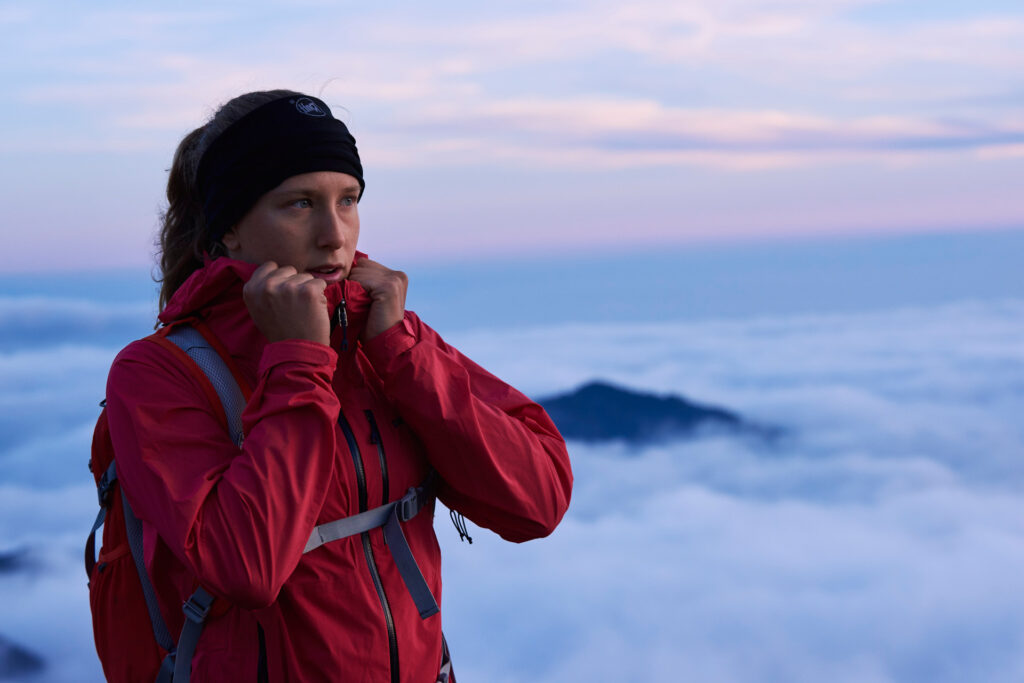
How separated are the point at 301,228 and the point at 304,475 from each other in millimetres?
731

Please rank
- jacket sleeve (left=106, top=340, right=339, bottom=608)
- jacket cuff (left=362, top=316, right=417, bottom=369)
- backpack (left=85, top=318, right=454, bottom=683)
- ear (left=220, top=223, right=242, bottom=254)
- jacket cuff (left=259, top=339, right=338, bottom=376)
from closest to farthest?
jacket sleeve (left=106, top=340, right=339, bottom=608) → jacket cuff (left=259, top=339, right=338, bottom=376) → backpack (left=85, top=318, right=454, bottom=683) → jacket cuff (left=362, top=316, right=417, bottom=369) → ear (left=220, top=223, right=242, bottom=254)

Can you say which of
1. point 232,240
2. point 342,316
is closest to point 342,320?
point 342,316

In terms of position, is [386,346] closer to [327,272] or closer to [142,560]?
[327,272]

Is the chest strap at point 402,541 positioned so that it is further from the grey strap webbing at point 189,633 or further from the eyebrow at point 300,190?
the eyebrow at point 300,190

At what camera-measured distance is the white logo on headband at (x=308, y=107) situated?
2654mm

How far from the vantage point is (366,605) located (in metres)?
2.41

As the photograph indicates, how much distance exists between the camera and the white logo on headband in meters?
2.65

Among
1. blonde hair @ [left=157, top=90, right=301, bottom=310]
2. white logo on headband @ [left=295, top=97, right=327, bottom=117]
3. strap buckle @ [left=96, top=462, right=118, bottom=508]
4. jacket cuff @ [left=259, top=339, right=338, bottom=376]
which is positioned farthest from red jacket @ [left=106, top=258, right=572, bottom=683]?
white logo on headband @ [left=295, top=97, right=327, bottom=117]

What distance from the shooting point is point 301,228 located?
2553 mm

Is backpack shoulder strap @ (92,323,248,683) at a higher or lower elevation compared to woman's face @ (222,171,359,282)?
lower

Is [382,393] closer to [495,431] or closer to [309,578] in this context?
[495,431]

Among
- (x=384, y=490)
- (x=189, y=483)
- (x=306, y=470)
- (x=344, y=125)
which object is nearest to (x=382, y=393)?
(x=384, y=490)

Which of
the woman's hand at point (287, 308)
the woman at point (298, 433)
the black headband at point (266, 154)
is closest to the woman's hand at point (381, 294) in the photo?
the woman at point (298, 433)

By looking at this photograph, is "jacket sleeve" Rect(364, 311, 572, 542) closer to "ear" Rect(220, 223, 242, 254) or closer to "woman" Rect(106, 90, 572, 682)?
"woman" Rect(106, 90, 572, 682)
